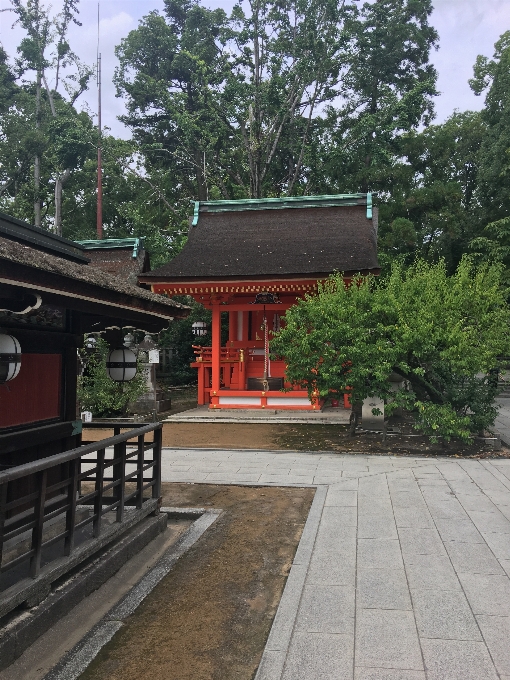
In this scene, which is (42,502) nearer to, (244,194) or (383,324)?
(383,324)

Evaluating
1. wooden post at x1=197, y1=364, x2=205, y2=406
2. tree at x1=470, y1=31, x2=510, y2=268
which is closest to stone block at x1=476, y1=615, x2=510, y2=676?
wooden post at x1=197, y1=364, x2=205, y2=406

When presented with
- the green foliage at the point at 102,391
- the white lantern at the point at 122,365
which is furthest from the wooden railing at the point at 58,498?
the green foliage at the point at 102,391

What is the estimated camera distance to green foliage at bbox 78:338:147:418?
1385cm

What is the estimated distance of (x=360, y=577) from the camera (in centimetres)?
447

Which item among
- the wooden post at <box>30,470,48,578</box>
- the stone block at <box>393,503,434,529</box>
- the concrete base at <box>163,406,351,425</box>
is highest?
the wooden post at <box>30,470,48,578</box>

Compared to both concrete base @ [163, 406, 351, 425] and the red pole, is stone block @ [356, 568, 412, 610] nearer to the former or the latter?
concrete base @ [163, 406, 351, 425]

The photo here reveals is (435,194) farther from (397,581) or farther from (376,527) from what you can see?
(397,581)

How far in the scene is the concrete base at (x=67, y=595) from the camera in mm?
3350

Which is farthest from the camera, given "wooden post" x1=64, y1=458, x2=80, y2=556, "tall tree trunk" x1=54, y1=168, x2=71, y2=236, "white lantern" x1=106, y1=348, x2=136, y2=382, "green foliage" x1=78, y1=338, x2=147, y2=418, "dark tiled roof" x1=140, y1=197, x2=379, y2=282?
"tall tree trunk" x1=54, y1=168, x2=71, y2=236

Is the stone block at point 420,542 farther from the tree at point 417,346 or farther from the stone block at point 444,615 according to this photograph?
the tree at point 417,346

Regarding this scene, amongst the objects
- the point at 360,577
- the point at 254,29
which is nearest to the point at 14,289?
the point at 360,577

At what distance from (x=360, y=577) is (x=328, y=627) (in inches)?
36.3

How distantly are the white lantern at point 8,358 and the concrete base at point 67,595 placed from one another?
66.4 inches

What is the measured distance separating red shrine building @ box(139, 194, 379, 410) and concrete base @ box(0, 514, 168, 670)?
8413 mm
